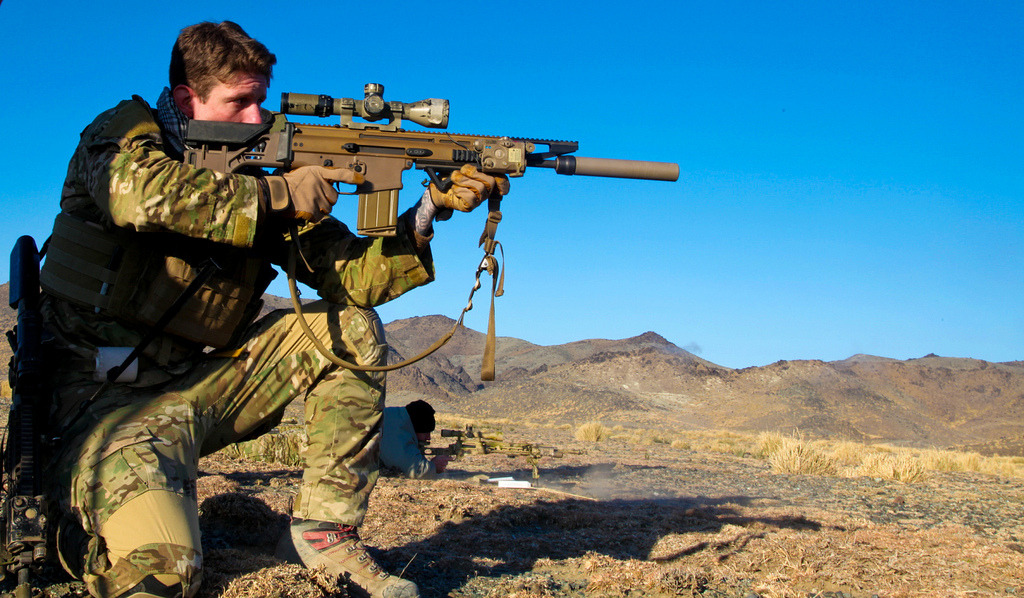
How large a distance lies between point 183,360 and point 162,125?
3.53 ft

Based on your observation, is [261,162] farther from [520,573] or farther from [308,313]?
[520,573]

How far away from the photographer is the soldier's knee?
240 cm

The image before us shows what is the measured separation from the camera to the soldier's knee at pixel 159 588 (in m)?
2.40

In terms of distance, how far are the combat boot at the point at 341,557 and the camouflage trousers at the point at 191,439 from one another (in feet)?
0.20

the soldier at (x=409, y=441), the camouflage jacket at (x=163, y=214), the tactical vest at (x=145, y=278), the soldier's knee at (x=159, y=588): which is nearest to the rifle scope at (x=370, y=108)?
the camouflage jacket at (x=163, y=214)

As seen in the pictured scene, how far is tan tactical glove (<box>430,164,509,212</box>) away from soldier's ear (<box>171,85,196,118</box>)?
119 centimetres

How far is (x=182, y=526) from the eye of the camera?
260 centimetres

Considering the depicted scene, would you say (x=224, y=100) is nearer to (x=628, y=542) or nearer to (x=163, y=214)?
(x=163, y=214)

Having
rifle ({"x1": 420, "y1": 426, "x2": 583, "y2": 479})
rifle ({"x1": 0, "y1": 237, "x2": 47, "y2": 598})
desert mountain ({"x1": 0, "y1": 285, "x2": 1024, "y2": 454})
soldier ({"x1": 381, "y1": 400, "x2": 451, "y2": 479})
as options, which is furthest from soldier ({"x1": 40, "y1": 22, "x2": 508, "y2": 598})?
desert mountain ({"x1": 0, "y1": 285, "x2": 1024, "y2": 454})

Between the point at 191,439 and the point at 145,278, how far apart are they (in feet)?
2.42

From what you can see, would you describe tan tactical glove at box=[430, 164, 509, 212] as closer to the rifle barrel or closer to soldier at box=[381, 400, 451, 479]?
the rifle barrel

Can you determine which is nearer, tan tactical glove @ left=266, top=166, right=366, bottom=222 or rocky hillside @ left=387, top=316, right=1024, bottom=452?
tan tactical glove @ left=266, top=166, right=366, bottom=222

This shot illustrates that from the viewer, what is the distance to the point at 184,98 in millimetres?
3631

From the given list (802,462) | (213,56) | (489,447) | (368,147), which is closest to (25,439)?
(213,56)
